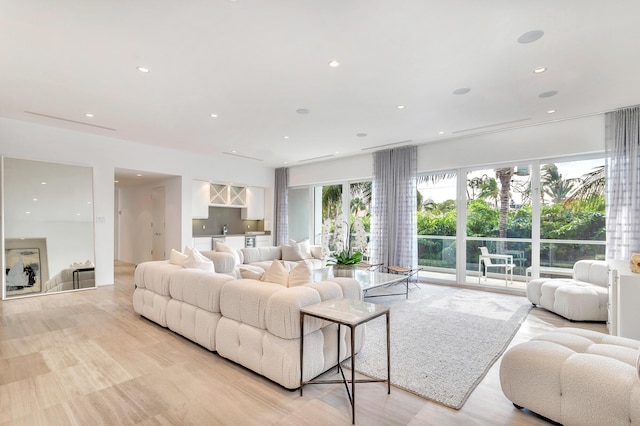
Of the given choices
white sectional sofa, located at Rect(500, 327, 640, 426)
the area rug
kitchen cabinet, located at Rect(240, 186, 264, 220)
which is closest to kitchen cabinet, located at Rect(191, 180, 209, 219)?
kitchen cabinet, located at Rect(240, 186, 264, 220)

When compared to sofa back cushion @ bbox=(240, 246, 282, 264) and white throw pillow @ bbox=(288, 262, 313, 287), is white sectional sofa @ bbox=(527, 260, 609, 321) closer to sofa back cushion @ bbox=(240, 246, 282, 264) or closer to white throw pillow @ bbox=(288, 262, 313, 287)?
white throw pillow @ bbox=(288, 262, 313, 287)

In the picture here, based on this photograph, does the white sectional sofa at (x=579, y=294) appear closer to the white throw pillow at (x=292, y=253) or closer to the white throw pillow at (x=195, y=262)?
the white throw pillow at (x=292, y=253)

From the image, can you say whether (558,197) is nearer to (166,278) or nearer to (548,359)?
(548,359)

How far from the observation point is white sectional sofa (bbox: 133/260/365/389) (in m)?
2.23

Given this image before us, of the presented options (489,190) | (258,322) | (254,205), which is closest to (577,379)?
(258,322)

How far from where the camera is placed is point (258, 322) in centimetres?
241

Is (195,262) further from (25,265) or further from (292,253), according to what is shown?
(25,265)

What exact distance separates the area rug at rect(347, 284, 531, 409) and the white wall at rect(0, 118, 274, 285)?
197 inches

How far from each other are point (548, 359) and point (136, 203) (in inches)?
387

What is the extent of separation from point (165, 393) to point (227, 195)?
6508 millimetres

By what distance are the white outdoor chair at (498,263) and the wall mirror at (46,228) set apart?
7.33m

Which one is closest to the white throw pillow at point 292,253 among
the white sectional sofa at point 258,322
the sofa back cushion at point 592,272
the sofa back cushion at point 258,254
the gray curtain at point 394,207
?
the sofa back cushion at point 258,254

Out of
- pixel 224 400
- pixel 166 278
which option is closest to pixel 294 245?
pixel 166 278

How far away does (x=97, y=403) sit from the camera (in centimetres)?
213
